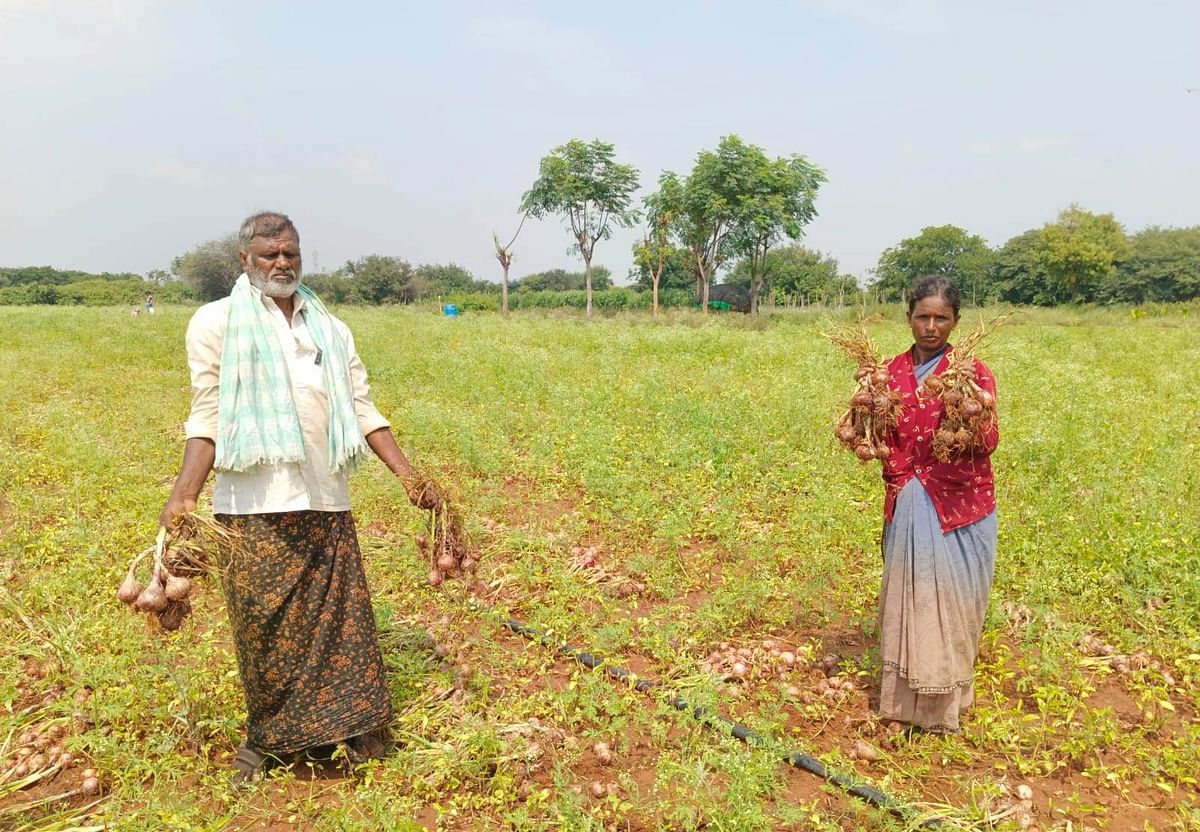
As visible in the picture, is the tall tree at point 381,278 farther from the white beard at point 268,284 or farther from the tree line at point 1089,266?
the white beard at point 268,284

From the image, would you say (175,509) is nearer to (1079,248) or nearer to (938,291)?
(938,291)

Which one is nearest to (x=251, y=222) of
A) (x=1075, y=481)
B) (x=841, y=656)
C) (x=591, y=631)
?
(x=591, y=631)

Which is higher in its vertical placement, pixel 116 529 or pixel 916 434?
pixel 916 434

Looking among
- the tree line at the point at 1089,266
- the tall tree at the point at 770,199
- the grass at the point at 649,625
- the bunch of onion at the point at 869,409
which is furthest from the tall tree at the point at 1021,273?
the bunch of onion at the point at 869,409

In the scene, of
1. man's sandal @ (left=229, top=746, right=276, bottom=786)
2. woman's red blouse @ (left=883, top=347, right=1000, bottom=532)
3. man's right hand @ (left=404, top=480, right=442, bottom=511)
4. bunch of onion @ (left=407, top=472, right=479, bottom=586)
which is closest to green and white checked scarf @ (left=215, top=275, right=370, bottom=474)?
man's right hand @ (left=404, top=480, right=442, bottom=511)

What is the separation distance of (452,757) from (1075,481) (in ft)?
15.9

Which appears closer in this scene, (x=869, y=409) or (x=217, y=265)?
(x=869, y=409)

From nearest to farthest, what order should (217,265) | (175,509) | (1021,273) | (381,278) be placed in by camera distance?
(175,509) < (217,265) < (1021,273) < (381,278)

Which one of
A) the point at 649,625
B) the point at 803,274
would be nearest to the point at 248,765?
the point at 649,625

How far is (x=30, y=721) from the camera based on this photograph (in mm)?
3422

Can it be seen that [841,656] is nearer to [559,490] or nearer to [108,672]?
[559,490]

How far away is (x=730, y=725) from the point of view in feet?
9.66

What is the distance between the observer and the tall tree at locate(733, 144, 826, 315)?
26031 mm

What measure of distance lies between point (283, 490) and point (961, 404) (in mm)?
2440
